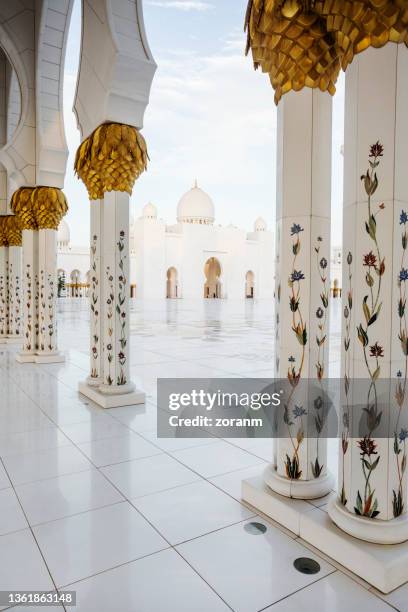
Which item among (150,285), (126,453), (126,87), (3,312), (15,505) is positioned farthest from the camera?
(150,285)

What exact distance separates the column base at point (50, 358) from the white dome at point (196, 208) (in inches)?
852

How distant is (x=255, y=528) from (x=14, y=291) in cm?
593

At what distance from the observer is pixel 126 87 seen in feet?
9.86

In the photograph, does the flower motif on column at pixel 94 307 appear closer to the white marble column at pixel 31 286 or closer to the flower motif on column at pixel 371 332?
the white marble column at pixel 31 286

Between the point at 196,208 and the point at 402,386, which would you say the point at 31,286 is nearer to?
the point at 402,386

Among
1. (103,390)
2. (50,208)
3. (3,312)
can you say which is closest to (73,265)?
(3,312)

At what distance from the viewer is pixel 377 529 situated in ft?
4.35

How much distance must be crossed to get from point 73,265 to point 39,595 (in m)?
26.4

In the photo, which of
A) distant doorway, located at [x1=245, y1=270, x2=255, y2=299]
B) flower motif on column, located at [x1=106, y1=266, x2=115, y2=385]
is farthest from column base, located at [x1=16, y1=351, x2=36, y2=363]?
distant doorway, located at [x1=245, y1=270, x2=255, y2=299]

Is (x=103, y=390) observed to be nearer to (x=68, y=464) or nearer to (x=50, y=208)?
(x=68, y=464)

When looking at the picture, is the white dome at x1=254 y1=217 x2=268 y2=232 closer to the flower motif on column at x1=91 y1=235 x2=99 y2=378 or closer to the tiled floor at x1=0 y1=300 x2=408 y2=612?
the flower motif on column at x1=91 y1=235 x2=99 y2=378

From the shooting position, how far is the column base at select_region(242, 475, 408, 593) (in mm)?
1233

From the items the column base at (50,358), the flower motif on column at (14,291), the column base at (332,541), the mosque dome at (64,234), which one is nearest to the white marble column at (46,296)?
the column base at (50,358)

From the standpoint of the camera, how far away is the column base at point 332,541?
48.6 inches
